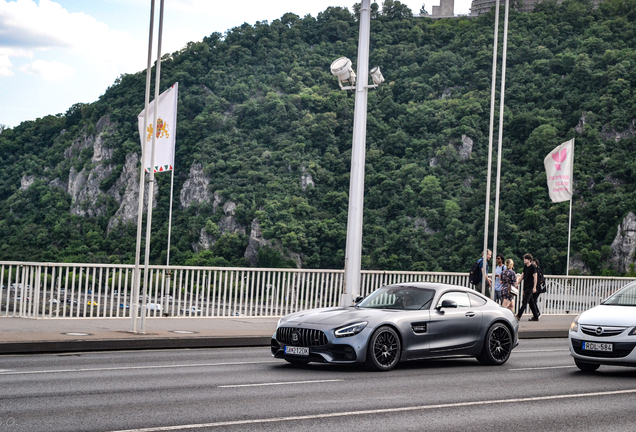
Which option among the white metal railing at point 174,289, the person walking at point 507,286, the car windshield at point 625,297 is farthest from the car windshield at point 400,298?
the person walking at point 507,286

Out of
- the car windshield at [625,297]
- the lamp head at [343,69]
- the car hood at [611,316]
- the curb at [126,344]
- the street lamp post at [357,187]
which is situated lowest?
the curb at [126,344]

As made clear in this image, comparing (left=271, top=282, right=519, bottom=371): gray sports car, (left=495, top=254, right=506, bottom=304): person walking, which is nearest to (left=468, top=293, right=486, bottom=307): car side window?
(left=271, top=282, right=519, bottom=371): gray sports car

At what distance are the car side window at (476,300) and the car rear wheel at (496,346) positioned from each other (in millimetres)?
443

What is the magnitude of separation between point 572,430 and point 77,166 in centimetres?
14024

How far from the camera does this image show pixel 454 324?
43.7ft

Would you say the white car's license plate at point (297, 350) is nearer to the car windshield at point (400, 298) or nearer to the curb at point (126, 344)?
the car windshield at point (400, 298)

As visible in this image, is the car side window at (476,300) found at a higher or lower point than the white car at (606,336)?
higher

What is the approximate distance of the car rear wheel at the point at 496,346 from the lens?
45.3ft

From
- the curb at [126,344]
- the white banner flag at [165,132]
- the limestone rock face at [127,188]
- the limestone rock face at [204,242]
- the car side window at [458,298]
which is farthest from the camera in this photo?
the limestone rock face at [127,188]

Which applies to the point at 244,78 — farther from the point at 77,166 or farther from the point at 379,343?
the point at 379,343

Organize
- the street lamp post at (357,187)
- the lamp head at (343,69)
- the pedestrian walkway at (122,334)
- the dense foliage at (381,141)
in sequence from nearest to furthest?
the pedestrian walkway at (122,334) → the street lamp post at (357,187) → the lamp head at (343,69) → the dense foliage at (381,141)

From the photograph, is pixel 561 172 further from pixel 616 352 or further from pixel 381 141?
pixel 381 141

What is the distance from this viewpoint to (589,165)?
106 meters

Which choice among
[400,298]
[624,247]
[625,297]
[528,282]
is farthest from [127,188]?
[625,297]
